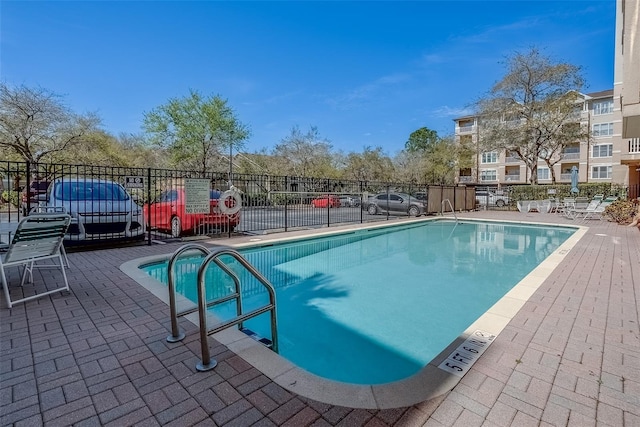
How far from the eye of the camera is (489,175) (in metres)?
42.6

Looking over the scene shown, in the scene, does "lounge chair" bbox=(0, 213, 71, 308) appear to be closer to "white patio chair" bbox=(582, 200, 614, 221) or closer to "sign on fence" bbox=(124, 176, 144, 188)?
"sign on fence" bbox=(124, 176, 144, 188)

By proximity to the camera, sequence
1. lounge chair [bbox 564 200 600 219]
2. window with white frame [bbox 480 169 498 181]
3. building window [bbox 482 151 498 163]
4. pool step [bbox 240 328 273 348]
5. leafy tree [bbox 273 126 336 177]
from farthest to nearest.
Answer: window with white frame [bbox 480 169 498 181], building window [bbox 482 151 498 163], leafy tree [bbox 273 126 336 177], lounge chair [bbox 564 200 600 219], pool step [bbox 240 328 273 348]

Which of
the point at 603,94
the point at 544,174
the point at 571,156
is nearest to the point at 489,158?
the point at 544,174

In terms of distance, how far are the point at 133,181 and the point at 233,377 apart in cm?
649

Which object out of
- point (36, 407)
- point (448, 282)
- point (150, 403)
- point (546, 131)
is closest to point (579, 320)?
point (448, 282)

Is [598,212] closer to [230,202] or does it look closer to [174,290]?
[230,202]

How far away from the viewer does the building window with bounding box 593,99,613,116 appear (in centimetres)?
3380

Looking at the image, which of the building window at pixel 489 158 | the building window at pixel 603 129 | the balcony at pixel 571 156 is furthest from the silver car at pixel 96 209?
the balcony at pixel 571 156

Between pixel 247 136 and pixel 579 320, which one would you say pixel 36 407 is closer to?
pixel 579 320

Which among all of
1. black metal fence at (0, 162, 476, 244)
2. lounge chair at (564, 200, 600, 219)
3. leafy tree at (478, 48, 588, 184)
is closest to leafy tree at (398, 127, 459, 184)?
leafy tree at (478, 48, 588, 184)

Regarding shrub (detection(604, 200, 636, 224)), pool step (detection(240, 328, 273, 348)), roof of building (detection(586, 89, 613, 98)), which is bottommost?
pool step (detection(240, 328, 273, 348))

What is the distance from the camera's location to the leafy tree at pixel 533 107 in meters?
20.0

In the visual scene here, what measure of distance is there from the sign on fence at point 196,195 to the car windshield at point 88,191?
1.42 m

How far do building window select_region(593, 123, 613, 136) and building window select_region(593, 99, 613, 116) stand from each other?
1.27m
